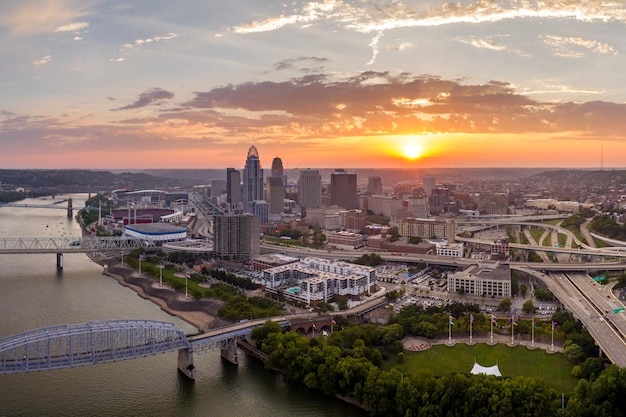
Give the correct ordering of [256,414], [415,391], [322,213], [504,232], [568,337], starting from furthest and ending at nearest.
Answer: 1. [322,213]
2. [504,232]
3. [568,337]
4. [256,414]
5. [415,391]

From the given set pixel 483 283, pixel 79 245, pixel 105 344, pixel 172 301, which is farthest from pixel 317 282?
pixel 79 245

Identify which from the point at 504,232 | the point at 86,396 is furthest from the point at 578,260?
the point at 86,396

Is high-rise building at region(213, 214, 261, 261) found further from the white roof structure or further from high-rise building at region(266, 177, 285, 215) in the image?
high-rise building at region(266, 177, 285, 215)

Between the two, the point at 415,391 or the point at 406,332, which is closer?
the point at 415,391

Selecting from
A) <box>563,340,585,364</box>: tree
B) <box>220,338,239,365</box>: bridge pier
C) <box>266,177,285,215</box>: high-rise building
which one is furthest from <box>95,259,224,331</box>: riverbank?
<box>266,177,285,215</box>: high-rise building

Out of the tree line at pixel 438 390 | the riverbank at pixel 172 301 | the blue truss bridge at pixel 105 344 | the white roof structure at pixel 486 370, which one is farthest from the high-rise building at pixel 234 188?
the white roof structure at pixel 486 370

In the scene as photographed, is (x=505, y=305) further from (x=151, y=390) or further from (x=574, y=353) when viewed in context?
(x=151, y=390)

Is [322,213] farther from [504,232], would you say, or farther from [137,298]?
[137,298]
